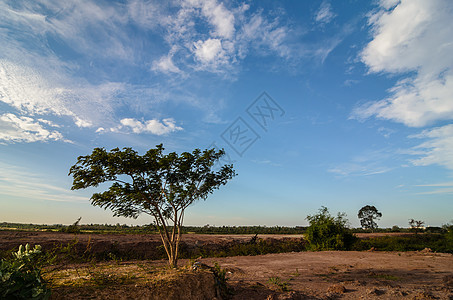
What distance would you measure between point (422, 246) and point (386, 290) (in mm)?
25744

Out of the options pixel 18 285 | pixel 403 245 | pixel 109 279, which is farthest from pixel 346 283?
pixel 403 245

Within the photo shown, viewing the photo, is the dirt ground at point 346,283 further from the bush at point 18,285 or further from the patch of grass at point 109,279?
the bush at point 18,285

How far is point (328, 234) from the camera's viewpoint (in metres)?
24.6

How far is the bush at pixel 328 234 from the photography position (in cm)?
2423

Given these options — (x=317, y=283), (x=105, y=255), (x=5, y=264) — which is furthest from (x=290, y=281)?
(x=105, y=255)

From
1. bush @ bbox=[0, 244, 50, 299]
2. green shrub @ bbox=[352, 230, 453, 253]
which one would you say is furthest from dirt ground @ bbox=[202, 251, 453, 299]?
green shrub @ bbox=[352, 230, 453, 253]

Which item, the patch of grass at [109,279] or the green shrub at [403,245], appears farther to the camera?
the green shrub at [403,245]

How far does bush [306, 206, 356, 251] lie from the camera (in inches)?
954

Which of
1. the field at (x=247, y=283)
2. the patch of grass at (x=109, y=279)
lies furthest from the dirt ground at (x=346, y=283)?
the patch of grass at (x=109, y=279)

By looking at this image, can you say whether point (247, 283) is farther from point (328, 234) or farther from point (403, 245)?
point (403, 245)

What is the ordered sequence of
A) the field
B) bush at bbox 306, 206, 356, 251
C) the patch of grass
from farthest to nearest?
bush at bbox 306, 206, 356, 251 < the patch of grass < the field

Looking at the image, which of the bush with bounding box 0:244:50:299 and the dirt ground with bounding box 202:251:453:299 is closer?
the bush with bounding box 0:244:50:299

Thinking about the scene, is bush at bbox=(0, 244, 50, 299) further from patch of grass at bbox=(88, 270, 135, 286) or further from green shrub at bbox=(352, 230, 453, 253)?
green shrub at bbox=(352, 230, 453, 253)

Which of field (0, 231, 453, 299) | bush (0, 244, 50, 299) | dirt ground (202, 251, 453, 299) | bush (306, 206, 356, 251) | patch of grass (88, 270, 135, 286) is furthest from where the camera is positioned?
bush (306, 206, 356, 251)
